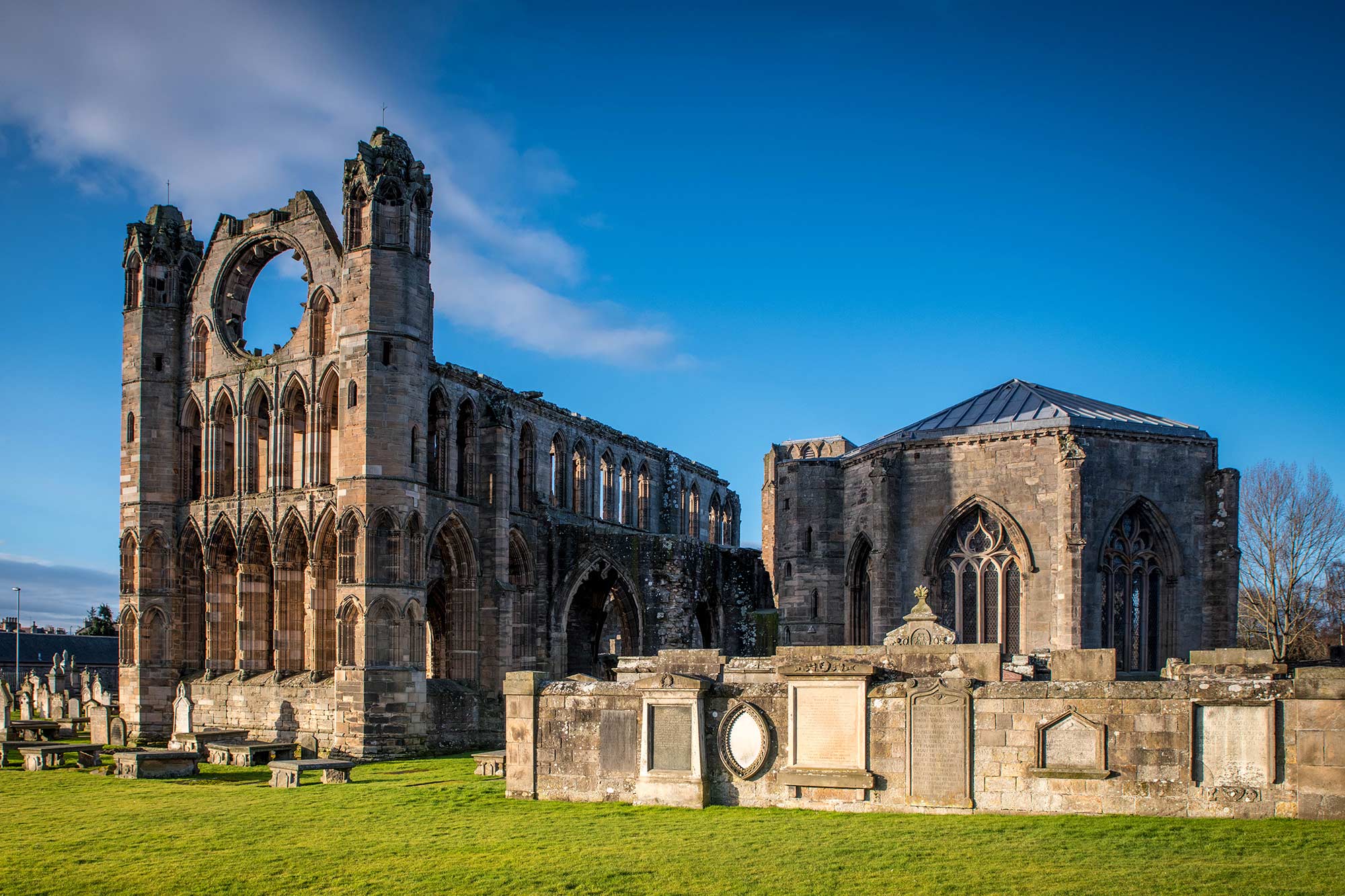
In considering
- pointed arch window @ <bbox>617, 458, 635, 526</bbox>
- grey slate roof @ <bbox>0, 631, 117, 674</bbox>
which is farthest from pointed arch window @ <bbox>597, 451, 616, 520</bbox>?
grey slate roof @ <bbox>0, 631, 117, 674</bbox>

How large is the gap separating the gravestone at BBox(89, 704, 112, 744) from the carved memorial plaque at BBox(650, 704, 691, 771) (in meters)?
17.4

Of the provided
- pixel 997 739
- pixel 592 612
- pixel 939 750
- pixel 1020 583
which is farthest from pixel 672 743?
pixel 592 612

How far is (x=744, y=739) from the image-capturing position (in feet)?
48.9

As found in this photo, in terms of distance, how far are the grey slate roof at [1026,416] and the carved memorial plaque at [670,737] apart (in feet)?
41.8

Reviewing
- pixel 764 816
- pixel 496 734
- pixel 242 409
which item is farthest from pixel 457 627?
pixel 764 816

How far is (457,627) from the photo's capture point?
30188 millimetres

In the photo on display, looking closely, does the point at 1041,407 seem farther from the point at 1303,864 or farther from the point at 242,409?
the point at 242,409

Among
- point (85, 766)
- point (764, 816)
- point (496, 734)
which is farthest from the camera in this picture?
point (496, 734)

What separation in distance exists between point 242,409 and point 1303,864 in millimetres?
26651

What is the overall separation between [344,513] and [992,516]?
1433 cm

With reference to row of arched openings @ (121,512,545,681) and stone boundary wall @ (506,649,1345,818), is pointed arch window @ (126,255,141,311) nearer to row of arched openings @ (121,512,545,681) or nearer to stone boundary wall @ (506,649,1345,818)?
row of arched openings @ (121,512,545,681)

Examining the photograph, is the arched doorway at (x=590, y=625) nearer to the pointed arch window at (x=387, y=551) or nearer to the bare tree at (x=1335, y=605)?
the pointed arch window at (x=387, y=551)

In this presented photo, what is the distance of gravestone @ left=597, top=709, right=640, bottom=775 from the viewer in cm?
1541

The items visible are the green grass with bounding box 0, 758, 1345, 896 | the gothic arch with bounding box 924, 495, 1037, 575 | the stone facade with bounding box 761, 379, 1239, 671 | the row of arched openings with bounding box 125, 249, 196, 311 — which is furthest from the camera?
the row of arched openings with bounding box 125, 249, 196, 311
